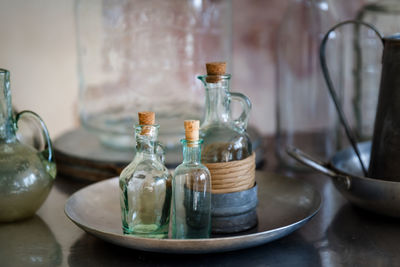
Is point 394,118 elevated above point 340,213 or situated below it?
above

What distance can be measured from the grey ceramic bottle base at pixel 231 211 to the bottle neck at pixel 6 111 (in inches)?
12.5

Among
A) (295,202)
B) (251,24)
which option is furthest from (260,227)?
→ (251,24)

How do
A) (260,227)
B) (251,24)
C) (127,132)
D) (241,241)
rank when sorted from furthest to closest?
(251,24) < (127,132) < (260,227) < (241,241)

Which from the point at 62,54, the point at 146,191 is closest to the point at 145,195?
the point at 146,191

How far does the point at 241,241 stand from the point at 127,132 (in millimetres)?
486

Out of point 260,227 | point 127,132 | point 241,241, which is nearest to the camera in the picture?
point 241,241

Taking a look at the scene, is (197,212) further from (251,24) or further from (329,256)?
(251,24)

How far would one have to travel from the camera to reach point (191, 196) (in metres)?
0.69

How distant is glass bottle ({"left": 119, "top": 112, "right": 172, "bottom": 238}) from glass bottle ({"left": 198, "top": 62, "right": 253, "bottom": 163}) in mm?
66

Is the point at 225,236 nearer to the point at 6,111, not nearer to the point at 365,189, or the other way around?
the point at 365,189

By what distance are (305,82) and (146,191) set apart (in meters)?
0.53

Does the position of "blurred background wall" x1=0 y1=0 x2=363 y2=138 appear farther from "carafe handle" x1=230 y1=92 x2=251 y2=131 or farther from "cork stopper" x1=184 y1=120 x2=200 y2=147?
"cork stopper" x1=184 y1=120 x2=200 y2=147

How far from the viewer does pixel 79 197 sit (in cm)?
81

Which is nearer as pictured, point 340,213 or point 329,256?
point 329,256
